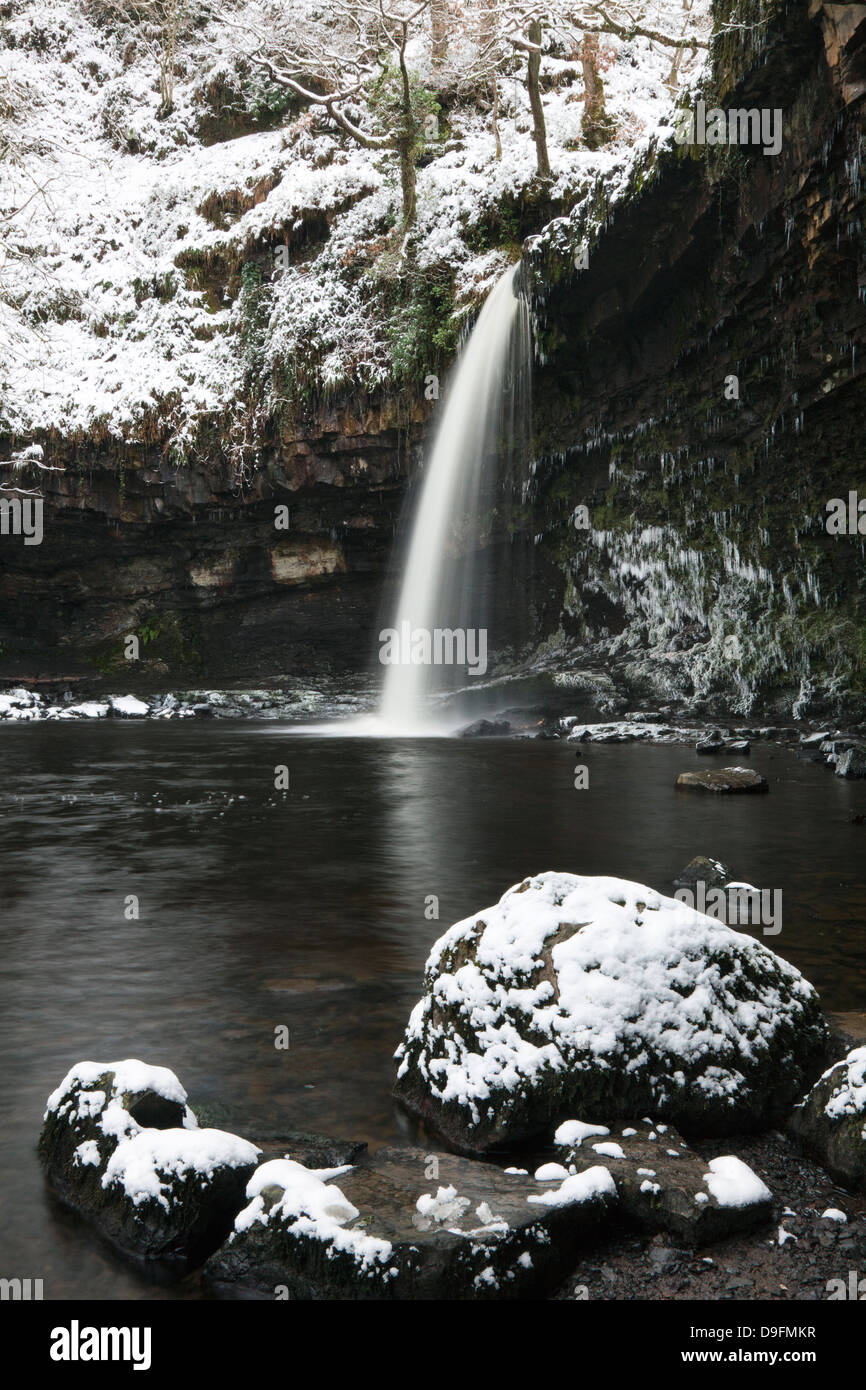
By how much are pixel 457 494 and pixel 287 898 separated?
67.2 ft

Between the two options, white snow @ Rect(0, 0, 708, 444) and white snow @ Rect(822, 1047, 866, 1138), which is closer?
white snow @ Rect(822, 1047, 866, 1138)

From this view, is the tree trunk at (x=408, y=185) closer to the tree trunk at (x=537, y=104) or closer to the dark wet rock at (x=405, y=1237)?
the tree trunk at (x=537, y=104)

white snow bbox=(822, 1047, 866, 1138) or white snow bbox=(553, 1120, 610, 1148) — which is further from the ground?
white snow bbox=(822, 1047, 866, 1138)

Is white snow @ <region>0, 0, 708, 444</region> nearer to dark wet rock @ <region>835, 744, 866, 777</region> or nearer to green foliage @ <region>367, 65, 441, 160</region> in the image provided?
green foliage @ <region>367, 65, 441, 160</region>

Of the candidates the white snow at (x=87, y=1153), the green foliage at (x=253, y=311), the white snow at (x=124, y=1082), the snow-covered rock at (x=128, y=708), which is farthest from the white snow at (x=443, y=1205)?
the green foliage at (x=253, y=311)

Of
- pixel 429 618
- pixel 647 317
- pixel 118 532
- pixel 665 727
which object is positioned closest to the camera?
pixel 665 727

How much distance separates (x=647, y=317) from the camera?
2259 cm

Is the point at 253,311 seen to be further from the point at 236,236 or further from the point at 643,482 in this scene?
the point at 643,482

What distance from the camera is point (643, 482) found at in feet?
80.2

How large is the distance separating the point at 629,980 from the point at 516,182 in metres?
28.9

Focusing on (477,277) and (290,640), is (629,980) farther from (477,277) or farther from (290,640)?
(290,640)

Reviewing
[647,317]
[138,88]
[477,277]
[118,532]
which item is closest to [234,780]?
[647,317]

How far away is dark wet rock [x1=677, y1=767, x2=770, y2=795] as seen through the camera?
1242 cm

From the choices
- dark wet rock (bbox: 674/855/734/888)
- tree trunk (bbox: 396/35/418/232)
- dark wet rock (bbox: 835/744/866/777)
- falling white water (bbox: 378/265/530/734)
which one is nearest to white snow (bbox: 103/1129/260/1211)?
dark wet rock (bbox: 674/855/734/888)
